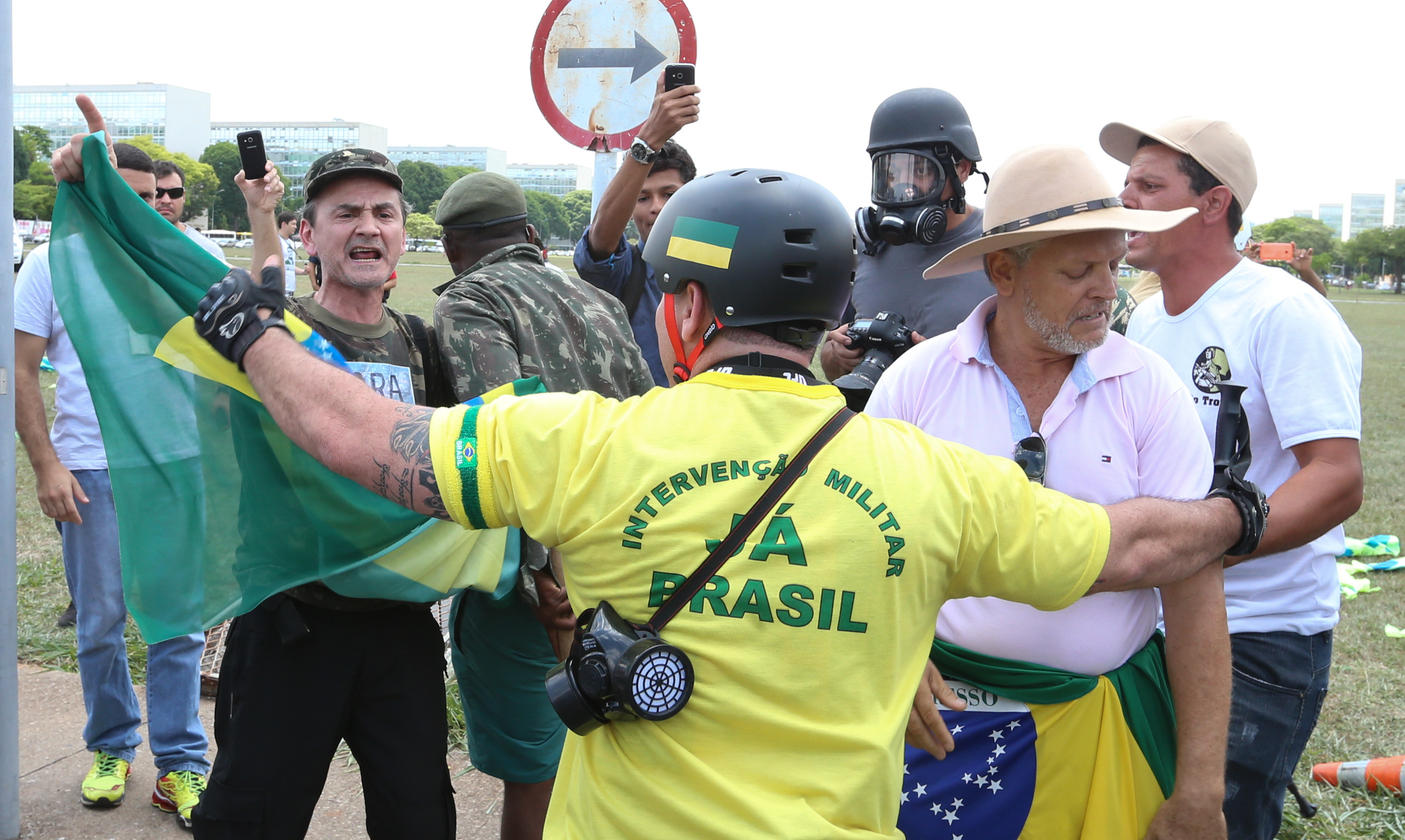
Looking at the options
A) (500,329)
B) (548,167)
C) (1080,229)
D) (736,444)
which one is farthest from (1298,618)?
(548,167)

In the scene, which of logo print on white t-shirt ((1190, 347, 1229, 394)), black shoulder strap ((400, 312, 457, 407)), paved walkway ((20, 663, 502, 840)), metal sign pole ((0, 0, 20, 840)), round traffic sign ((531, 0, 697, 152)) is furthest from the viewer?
round traffic sign ((531, 0, 697, 152))

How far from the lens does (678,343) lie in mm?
2143

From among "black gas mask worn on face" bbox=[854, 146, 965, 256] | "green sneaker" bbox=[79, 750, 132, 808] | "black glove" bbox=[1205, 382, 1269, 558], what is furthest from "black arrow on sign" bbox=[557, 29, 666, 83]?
"green sneaker" bbox=[79, 750, 132, 808]

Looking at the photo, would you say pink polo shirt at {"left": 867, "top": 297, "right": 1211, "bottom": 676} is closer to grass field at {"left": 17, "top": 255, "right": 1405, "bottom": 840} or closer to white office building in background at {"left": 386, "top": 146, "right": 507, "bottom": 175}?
grass field at {"left": 17, "top": 255, "right": 1405, "bottom": 840}

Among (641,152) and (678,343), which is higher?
(641,152)

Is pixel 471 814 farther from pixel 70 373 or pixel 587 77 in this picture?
pixel 587 77

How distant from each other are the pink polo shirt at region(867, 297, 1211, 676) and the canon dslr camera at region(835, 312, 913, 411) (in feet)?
2.08

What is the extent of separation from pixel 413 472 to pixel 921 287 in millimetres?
2693

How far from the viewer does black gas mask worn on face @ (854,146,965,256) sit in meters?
4.11

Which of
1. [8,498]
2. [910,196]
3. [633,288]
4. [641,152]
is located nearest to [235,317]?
[8,498]

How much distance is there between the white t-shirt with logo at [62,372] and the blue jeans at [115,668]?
155mm

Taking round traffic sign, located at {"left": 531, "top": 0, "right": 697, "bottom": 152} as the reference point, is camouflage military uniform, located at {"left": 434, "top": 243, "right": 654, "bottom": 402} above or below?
below

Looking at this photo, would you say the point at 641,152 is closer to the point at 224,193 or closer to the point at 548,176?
the point at 224,193

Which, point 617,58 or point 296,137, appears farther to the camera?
point 296,137
